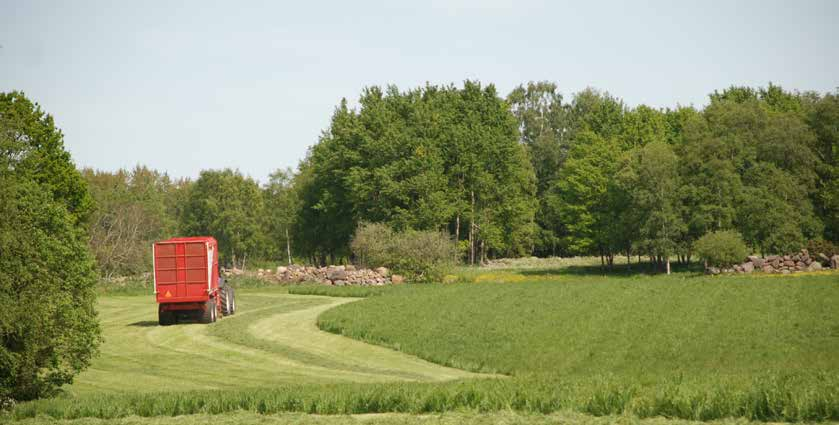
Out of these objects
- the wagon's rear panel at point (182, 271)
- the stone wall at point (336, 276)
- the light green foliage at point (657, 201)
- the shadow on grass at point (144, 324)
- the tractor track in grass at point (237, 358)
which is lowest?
the tractor track in grass at point (237, 358)

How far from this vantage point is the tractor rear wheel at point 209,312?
1320 inches

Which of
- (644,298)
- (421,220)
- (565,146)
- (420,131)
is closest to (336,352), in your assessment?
(644,298)

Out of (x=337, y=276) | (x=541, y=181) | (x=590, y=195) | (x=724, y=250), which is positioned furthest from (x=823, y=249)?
(x=541, y=181)

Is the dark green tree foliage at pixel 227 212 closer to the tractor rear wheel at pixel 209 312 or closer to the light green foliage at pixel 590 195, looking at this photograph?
the light green foliage at pixel 590 195

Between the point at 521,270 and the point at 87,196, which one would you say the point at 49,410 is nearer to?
the point at 87,196

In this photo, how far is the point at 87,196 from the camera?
54.7 m

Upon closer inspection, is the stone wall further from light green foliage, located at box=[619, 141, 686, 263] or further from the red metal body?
the red metal body

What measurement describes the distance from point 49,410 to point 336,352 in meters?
12.1

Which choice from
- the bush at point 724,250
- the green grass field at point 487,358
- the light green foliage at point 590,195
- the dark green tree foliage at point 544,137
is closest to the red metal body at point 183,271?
the green grass field at point 487,358

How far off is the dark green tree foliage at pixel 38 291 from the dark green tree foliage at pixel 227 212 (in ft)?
304

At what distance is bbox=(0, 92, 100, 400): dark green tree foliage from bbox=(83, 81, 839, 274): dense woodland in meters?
43.2

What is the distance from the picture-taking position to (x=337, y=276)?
57844 millimetres

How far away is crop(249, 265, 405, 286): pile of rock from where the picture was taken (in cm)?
5647

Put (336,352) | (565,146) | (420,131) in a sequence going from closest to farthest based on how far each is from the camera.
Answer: (336,352) → (420,131) → (565,146)
